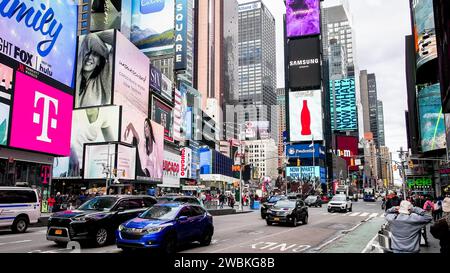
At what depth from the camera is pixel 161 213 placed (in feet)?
41.5

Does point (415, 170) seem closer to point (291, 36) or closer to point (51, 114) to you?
point (291, 36)

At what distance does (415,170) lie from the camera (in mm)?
88938

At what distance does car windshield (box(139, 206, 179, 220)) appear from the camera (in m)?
12.3

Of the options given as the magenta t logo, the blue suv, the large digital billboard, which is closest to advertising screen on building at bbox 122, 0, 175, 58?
the magenta t logo

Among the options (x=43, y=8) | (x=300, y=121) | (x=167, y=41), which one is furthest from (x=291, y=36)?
(x=43, y=8)

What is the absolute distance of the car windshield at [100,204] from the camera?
13.9 m

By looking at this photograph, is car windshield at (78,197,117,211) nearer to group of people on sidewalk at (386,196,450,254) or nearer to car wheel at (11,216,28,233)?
car wheel at (11,216,28,233)

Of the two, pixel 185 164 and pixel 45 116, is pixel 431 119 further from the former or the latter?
pixel 185 164

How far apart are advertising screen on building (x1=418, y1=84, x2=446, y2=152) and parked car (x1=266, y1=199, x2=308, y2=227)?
42.1m

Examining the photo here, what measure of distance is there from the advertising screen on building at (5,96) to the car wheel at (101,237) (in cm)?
2447

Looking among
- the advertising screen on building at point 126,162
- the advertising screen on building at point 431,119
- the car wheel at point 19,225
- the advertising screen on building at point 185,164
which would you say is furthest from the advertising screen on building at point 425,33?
the advertising screen on building at point 185,164

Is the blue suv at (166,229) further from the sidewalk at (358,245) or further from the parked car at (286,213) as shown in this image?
the parked car at (286,213)

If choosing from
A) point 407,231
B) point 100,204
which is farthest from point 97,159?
point 407,231

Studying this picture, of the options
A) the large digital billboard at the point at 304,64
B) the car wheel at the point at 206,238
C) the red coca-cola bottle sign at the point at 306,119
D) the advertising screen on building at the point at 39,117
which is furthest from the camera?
the large digital billboard at the point at 304,64
